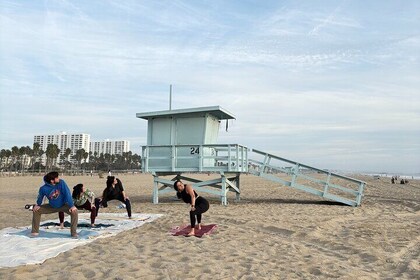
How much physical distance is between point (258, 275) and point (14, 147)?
362 feet

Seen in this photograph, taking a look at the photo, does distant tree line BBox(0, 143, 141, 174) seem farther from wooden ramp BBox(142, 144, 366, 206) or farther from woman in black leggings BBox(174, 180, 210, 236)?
woman in black leggings BBox(174, 180, 210, 236)

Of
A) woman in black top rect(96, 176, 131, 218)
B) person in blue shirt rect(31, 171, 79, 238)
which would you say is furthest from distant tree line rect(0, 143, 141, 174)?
person in blue shirt rect(31, 171, 79, 238)

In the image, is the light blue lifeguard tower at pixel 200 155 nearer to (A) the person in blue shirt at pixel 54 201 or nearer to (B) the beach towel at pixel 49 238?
(B) the beach towel at pixel 49 238

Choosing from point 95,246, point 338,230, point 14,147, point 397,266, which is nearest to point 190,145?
point 338,230

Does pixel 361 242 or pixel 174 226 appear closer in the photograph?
pixel 361 242

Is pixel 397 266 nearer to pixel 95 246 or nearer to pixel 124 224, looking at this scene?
pixel 95 246

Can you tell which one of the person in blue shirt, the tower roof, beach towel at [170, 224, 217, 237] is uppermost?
the tower roof

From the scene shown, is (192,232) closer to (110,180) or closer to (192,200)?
(192,200)

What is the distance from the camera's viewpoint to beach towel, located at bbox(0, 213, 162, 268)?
5.45 m

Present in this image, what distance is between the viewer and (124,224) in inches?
329

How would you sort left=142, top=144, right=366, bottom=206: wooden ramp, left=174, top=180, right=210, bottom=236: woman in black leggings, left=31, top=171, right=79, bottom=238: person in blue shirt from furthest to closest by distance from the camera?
left=142, top=144, right=366, bottom=206: wooden ramp < left=174, top=180, right=210, bottom=236: woman in black leggings < left=31, top=171, right=79, bottom=238: person in blue shirt

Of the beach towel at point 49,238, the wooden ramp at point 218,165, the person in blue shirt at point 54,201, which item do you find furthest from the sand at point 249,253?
the wooden ramp at point 218,165

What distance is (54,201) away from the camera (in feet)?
23.4

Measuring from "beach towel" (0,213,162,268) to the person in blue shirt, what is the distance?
28cm
